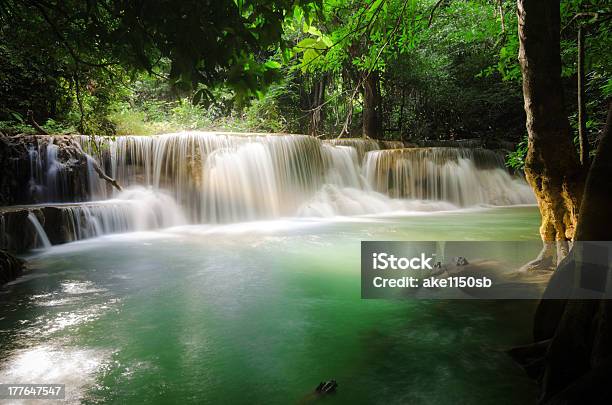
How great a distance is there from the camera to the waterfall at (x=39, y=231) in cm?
780

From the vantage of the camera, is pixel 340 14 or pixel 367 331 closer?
pixel 367 331

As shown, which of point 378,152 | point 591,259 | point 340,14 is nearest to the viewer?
point 591,259

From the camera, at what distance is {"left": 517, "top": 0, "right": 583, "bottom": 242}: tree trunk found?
145 inches

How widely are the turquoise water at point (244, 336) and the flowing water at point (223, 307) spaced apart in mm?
17

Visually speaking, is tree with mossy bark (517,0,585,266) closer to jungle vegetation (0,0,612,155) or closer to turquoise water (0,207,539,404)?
jungle vegetation (0,0,612,155)

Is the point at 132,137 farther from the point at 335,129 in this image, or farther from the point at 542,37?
the point at 335,129

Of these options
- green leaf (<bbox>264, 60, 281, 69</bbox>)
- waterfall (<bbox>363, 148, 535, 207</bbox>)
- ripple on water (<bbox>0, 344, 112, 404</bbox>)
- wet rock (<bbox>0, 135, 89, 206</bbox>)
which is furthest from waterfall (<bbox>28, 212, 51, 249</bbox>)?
waterfall (<bbox>363, 148, 535, 207</bbox>)

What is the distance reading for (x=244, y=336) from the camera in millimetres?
3830

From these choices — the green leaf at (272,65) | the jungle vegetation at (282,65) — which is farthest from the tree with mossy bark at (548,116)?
the green leaf at (272,65)

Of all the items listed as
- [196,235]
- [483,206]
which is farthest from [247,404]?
[483,206]

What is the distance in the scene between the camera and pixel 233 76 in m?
2.22

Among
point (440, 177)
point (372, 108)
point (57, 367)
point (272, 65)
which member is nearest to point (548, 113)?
point (272, 65)

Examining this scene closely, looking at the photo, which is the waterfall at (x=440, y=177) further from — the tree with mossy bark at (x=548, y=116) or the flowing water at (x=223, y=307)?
the tree with mossy bark at (x=548, y=116)

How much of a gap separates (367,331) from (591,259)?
2044 millimetres
